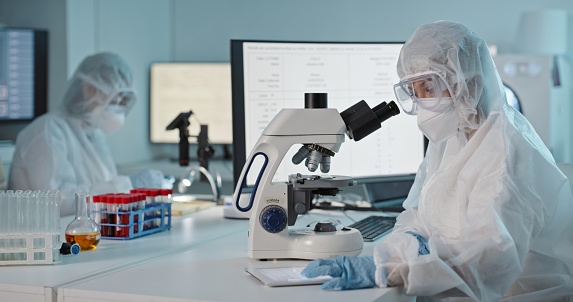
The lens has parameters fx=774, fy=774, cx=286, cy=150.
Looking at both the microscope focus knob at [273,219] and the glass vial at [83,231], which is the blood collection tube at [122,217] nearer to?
the glass vial at [83,231]

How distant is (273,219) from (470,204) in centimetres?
46

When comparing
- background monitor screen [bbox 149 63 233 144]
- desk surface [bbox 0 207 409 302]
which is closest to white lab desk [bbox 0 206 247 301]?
desk surface [bbox 0 207 409 302]

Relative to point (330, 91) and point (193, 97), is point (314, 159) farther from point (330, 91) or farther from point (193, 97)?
point (193, 97)

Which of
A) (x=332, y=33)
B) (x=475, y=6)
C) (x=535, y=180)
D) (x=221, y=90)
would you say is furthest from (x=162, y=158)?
(x=535, y=180)

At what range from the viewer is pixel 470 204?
5.28ft

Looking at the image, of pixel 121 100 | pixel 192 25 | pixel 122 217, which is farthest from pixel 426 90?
pixel 192 25

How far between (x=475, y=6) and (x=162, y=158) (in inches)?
87.7

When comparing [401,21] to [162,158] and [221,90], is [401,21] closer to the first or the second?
[221,90]

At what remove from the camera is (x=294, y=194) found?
1.82m

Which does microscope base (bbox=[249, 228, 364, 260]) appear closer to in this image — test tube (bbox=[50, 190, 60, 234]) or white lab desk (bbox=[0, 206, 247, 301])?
white lab desk (bbox=[0, 206, 247, 301])

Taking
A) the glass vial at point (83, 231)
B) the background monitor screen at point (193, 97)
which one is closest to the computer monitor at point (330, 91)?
the glass vial at point (83, 231)

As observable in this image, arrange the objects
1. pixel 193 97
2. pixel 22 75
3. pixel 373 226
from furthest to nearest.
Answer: pixel 193 97
pixel 22 75
pixel 373 226

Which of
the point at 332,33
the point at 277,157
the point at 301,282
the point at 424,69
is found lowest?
the point at 301,282

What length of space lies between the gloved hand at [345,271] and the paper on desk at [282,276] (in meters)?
0.02
